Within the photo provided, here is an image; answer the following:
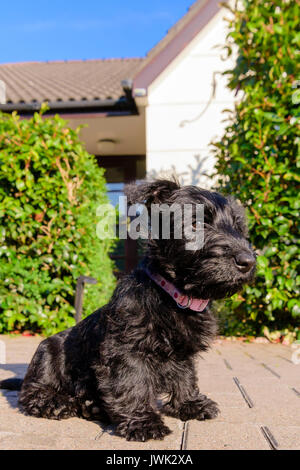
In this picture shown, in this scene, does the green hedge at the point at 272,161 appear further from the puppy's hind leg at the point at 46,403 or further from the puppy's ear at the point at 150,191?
the puppy's hind leg at the point at 46,403

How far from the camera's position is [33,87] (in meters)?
11.9

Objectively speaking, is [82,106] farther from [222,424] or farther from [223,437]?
[223,437]

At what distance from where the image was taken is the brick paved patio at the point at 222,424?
2.22 metres

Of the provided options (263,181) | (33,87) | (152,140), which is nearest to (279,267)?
(263,181)

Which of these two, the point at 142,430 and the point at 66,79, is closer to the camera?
the point at 142,430

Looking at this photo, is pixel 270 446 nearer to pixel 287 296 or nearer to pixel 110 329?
pixel 110 329

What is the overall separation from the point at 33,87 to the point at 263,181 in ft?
28.5

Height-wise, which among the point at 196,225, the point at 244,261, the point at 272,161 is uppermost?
the point at 272,161

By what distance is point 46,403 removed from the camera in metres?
2.77

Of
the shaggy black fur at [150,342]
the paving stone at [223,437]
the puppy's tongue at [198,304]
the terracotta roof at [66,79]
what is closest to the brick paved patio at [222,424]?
the paving stone at [223,437]

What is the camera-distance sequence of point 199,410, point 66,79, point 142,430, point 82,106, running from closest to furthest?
point 142,430
point 199,410
point 82,106
point 66,79

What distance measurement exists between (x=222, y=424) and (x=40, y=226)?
404cm

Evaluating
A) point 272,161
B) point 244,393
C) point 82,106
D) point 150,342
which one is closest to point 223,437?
point 150,342

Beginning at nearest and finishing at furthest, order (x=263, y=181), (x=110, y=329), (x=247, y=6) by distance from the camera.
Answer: (x=110, y=329)
(x=263, y=181)
(x=247, y=6)
